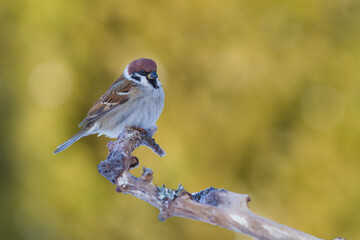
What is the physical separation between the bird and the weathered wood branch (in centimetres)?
84

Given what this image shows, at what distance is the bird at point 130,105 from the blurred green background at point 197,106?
2201 millimetres

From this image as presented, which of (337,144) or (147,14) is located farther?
(147,14)

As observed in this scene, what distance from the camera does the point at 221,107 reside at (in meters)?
5.48

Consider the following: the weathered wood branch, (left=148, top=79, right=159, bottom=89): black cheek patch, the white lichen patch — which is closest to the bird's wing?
(left=148, top=79, right=159, bottom=89): black cheek patch

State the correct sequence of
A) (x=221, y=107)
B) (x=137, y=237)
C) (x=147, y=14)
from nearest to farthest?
1. (x=137, y=237)
2. (x=221, y=107)
3. (x=147, y=14)

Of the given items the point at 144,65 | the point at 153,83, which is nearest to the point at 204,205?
the point at 144,65

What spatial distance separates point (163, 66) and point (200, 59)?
0.49 m

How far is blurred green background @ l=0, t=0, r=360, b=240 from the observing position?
5203 mm

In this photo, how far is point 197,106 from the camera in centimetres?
547

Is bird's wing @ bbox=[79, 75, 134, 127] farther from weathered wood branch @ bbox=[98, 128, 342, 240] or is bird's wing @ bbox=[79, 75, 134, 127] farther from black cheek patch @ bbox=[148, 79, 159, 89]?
weathered wood branch @ bbox=[98, 128, 342, 240]

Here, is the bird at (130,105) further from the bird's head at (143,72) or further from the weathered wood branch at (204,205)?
the weathered wood branch at (204,205)

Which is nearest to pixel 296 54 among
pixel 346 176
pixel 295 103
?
pixel 295 103

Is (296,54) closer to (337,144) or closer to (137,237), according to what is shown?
(337,144)

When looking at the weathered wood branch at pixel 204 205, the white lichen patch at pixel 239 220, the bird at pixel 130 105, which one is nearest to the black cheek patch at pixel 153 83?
the bird at pixel 130 105
